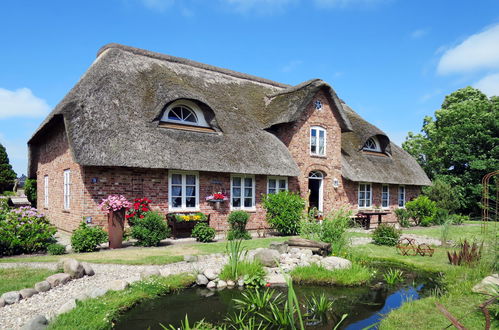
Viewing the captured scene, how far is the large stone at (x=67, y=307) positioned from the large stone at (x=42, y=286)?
109 centimetres

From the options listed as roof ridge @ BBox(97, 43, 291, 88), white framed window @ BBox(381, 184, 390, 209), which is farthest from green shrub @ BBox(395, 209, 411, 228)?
roof ridge @ BBox(97, 43, 291, 88)

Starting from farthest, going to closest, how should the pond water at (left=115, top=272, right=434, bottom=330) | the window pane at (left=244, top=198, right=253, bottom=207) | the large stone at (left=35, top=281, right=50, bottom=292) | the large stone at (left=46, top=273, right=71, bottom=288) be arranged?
the window pane at (left=244, top=198, right=253, bottom=207)
the large stone at (left=46, top=273, right=71, bottom=288)
the large stone at (left=35, top=281, right=50, bottom=292)
the pond water at (left=115, top=272, right=434, bottom=330)

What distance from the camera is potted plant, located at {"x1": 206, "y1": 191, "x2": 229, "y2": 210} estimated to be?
1323cm

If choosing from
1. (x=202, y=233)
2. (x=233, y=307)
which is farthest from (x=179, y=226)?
(x=233, y=307)

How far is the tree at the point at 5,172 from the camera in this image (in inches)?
1054

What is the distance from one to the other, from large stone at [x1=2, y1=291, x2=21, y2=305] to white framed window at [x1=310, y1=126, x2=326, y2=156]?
1317cm

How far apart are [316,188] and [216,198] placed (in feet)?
22.6

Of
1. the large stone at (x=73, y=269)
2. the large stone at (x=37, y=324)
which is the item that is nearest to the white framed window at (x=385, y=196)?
the large stone at (x=73, y=269)

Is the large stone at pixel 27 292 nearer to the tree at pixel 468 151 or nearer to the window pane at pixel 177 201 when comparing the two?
the window pane at pixel 177 201

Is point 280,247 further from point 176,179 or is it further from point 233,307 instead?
point 176,179

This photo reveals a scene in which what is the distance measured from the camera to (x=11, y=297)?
5.44 m

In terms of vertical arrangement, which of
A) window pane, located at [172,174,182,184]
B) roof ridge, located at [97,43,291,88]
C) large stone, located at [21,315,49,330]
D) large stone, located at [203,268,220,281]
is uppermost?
roof ridge, located at [97,43,291,88]

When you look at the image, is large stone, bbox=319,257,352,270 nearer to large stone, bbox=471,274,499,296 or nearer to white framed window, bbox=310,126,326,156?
large stone, bbox=471,274,499,296

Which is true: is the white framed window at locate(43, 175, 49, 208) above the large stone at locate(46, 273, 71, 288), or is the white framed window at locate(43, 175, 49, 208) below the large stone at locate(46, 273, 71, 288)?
above
